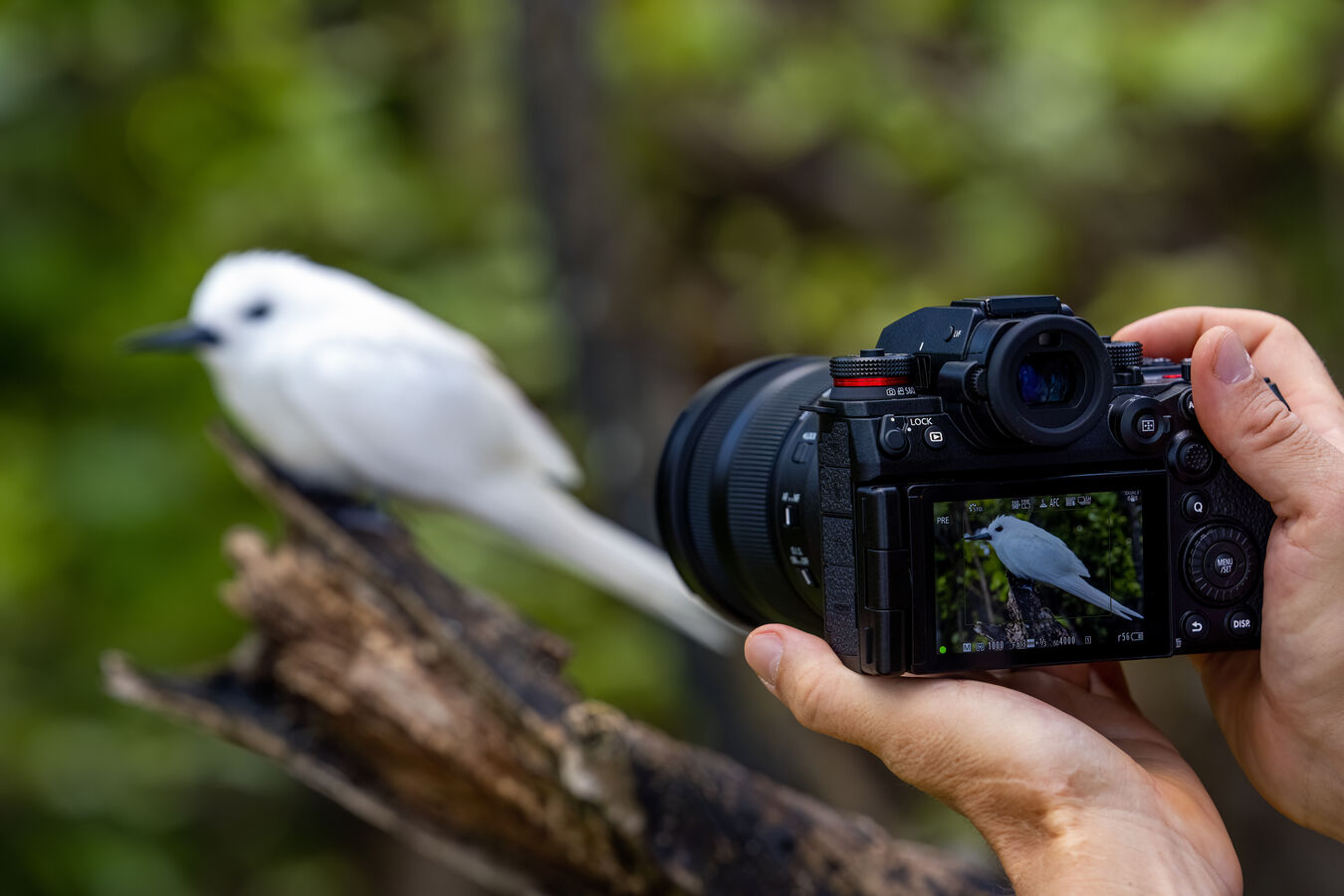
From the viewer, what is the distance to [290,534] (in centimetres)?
101

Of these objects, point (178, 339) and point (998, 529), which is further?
point (178, 339)

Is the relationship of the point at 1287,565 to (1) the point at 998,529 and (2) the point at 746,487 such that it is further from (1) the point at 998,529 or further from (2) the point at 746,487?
(2) the point at 746,487

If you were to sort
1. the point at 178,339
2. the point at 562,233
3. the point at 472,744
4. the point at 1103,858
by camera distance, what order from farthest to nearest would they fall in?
the point at 562,233 < the point at 178,339 < the point at 472,744 < the point at 1103,858

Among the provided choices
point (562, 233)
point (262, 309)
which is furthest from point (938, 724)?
point (562, 233)

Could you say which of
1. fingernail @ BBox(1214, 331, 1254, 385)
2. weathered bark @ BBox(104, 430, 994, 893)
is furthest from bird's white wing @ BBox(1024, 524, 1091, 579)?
weathered bark @ BBox(104, 430, 994, 893)

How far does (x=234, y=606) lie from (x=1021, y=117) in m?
1.46

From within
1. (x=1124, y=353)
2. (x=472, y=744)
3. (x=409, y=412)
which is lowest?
(x=472, y=744)

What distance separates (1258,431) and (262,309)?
0.80 metres

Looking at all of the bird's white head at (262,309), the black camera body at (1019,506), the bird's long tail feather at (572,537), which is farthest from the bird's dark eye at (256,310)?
the black camera body at (1019,506)

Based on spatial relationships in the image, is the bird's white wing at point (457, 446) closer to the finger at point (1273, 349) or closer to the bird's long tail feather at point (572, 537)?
the bird's long tail feather at point (572, 537)

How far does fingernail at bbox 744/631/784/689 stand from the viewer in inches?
23.2

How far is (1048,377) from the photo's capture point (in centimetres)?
54

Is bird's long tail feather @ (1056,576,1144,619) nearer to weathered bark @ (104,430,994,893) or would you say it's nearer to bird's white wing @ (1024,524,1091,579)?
bird's white wing @ (1024,524,1091,579)

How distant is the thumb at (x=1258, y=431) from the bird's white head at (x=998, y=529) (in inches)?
4.3
